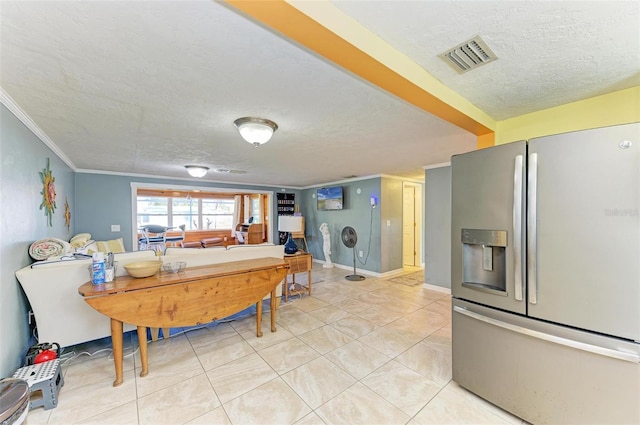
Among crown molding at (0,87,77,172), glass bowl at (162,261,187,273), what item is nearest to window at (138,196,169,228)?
crown molding at (0,87,77,172)

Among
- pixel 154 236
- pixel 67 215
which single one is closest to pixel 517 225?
pixel 67 215

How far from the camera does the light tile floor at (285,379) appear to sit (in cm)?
157

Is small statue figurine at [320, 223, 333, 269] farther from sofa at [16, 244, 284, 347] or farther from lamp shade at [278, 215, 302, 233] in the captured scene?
sofa at [16, 244, 284, 347]

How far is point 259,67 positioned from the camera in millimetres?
1399

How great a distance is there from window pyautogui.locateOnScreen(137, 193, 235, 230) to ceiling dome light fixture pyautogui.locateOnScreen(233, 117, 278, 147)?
6.41 meters

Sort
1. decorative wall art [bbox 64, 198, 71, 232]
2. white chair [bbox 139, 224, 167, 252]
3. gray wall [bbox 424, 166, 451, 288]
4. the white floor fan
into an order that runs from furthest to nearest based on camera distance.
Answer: white chair [bbox 139, 224, 167, 252], the white floor fan, gray wall [bbox 424, 166, 451, 288], decorative wall art [bbox 64, 198, 71, 232]

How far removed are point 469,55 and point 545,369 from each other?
1.85 metres

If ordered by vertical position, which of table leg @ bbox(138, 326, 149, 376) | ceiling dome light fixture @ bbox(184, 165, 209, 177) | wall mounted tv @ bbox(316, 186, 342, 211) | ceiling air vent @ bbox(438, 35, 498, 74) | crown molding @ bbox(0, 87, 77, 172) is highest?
ceiling air vent @ bbox(438, 35, 498, 74)

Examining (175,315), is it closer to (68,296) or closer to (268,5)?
(68,296)

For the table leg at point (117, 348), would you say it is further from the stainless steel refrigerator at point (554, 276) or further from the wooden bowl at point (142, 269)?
the stainless steel refrigerator at point (554, 276)

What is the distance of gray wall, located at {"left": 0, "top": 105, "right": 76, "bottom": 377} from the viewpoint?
5.48 ft

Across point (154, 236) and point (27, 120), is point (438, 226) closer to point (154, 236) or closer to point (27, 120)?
point (27, 120)

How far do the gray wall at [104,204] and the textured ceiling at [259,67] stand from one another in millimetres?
2268

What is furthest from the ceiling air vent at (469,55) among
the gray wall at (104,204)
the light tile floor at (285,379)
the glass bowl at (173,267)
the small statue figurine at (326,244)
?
the gray wall at (104,204)
